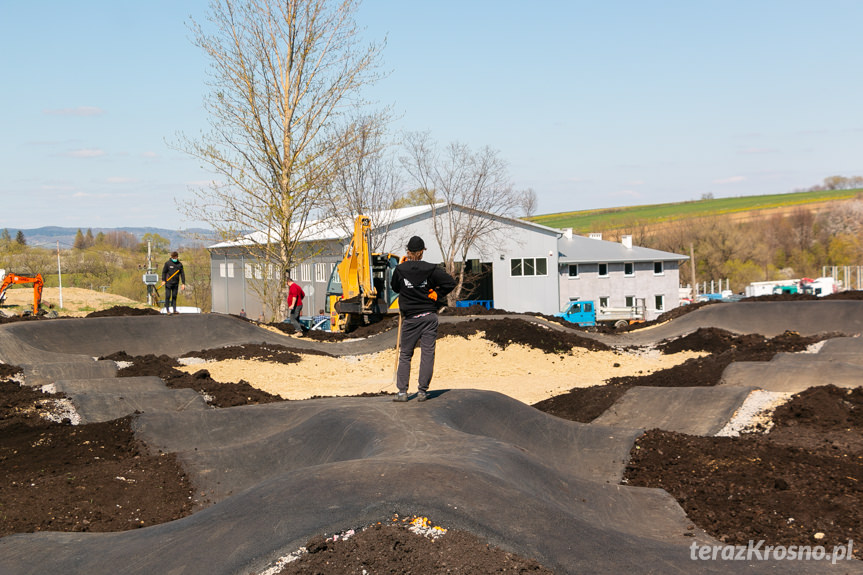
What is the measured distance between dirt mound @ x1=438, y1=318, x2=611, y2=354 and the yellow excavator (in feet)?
9.81

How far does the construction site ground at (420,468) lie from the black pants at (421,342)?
39cm

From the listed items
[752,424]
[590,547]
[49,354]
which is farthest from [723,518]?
[49,354]

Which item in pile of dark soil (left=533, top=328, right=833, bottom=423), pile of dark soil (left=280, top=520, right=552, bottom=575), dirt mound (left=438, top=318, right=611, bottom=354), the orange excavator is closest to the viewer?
pile of dark soil (left=280, top=520, right=552, bottom=575)

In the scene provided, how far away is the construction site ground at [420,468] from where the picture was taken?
4621 millimetres

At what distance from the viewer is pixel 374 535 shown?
446 cm

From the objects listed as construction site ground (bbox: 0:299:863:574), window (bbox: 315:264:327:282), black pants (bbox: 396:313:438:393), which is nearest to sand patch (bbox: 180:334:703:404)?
construction site ground (bbox: 0:299:863:574)

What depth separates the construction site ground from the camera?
4.62 m

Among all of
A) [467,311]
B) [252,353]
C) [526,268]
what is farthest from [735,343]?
[526,268]

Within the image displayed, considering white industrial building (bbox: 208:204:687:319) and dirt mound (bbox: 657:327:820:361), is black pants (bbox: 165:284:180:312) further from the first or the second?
dirt mound (bbox: 657:327:820:361)

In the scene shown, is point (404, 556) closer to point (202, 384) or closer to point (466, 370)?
point (202, 384)

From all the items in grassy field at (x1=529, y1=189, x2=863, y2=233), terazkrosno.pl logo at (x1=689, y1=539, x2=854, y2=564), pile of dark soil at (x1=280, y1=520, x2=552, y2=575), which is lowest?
terazkrosno.pl logo at (x1=689, y1=539, x2=854, y2=564)

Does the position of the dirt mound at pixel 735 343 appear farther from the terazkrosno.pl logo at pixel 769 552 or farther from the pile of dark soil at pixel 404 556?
the pile of dark soil at pixel 404 556

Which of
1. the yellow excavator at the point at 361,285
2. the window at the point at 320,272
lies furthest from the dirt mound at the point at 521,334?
the window at the point at 320,272

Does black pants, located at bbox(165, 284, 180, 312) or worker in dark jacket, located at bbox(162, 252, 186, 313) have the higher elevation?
worker in dark jacket, located at bbox(162, 252, 186, 313)
